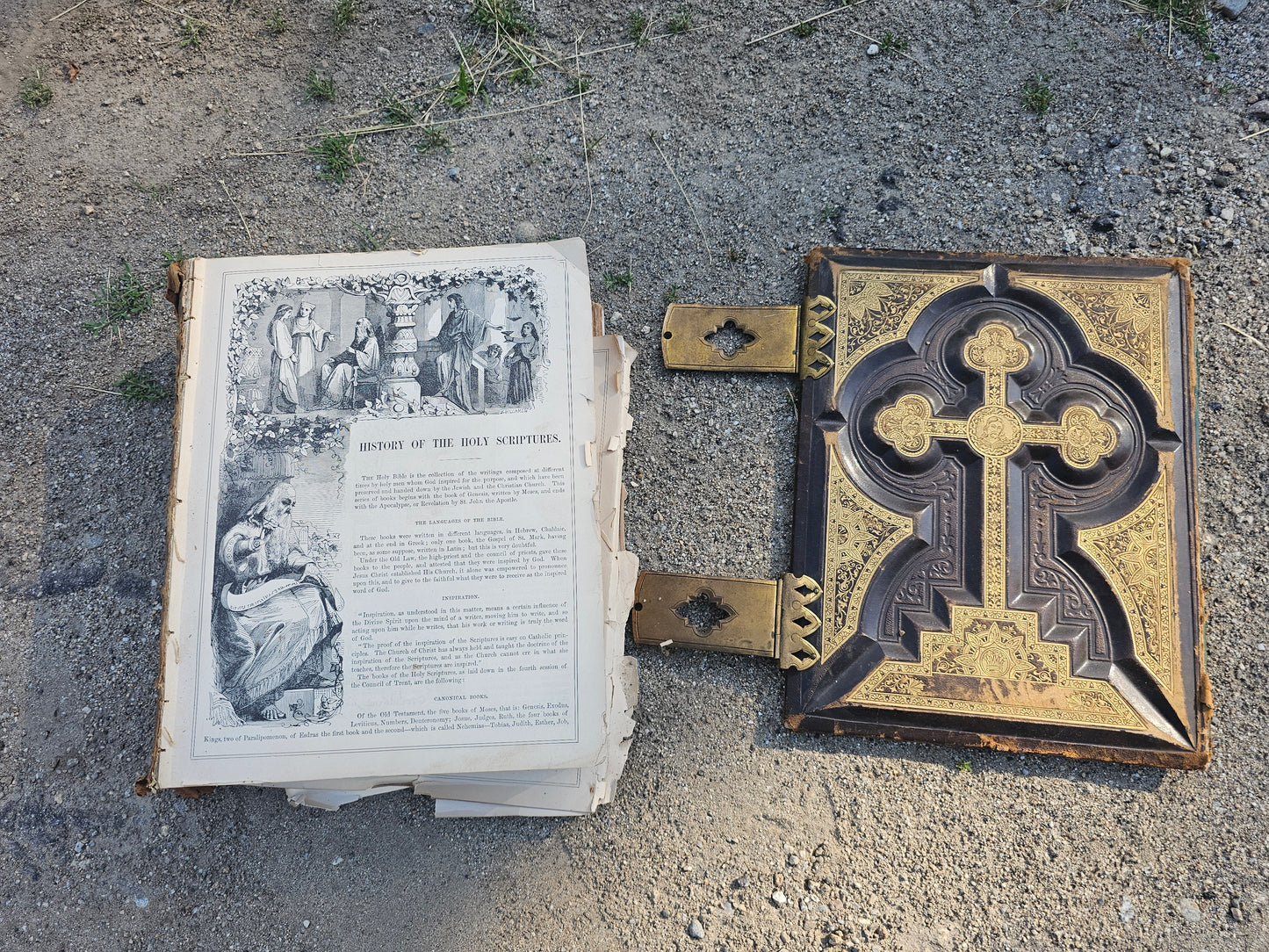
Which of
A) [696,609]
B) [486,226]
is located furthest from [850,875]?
[486,226]

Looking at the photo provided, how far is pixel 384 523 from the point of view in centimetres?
88

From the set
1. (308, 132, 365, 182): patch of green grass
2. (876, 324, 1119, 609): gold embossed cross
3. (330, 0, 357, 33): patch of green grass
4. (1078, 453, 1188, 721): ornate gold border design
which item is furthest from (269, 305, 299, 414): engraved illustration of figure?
(1078, 453, 1188, 721): ornate gold border design

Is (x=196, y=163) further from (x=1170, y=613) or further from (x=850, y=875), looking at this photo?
(x=1170, y=613)

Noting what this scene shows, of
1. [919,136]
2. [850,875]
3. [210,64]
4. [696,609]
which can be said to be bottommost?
[850,875]

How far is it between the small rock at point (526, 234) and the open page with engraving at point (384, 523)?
0.09 meters

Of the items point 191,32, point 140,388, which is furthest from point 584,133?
point 140,388

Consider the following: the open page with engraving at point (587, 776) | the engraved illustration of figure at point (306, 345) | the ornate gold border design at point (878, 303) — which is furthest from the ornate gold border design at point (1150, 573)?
the engraved illustration of figure at point (306, 345)

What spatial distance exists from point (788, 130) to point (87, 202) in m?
1.02

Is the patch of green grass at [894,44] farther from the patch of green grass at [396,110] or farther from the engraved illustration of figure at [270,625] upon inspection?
the engraved illustration of figure at [270,625]

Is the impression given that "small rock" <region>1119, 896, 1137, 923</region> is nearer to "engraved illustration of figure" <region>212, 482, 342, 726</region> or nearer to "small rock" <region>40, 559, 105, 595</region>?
A: "engraved illustration of figure" <region>212, 482, 342, 726</region>

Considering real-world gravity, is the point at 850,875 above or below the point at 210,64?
below

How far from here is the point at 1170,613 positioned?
0.89m

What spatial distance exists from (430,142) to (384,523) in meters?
0.56

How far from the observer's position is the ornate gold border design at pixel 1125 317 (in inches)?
36.6
